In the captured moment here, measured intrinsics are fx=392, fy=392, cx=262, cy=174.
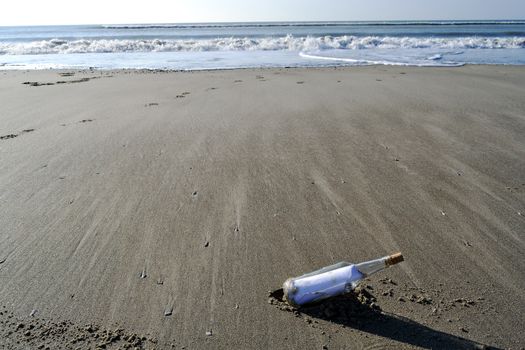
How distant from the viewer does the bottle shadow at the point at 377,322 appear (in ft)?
5.23

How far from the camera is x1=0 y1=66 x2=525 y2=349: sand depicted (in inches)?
67.2

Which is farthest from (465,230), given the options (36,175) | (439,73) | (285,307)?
(439,73)

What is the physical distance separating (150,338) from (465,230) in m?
1.90

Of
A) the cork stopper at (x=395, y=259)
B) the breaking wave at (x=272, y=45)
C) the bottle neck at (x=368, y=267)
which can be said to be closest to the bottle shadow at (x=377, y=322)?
the bottle neck at (x=368, y=267)

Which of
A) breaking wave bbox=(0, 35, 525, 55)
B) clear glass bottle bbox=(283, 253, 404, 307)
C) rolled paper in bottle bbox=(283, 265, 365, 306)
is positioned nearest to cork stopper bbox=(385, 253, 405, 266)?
clear glass bottle bbox=(283, 253, 404, 307)

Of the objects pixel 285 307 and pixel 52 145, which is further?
pixel 52 145

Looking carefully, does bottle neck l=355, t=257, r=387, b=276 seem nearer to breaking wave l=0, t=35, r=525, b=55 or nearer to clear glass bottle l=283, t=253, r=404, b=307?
clear glass bottle l=283, t=253, r=404, b=307

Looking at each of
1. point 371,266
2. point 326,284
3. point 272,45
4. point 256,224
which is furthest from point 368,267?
point 272,45

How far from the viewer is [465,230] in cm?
240

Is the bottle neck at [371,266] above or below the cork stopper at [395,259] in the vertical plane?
below

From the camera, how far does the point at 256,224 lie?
8.18ft

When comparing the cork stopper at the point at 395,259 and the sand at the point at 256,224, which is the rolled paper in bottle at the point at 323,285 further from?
the cork stopper at the point at 395,259

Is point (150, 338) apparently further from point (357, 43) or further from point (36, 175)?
point (357, 43)

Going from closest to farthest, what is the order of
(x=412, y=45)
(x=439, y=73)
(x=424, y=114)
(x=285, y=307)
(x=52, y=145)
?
1. (x=285, y=307)
2. (x=52, y=145)
3. (x=424, y=114)
4. (x=439, y=73)
5. (x=412, y=45)
